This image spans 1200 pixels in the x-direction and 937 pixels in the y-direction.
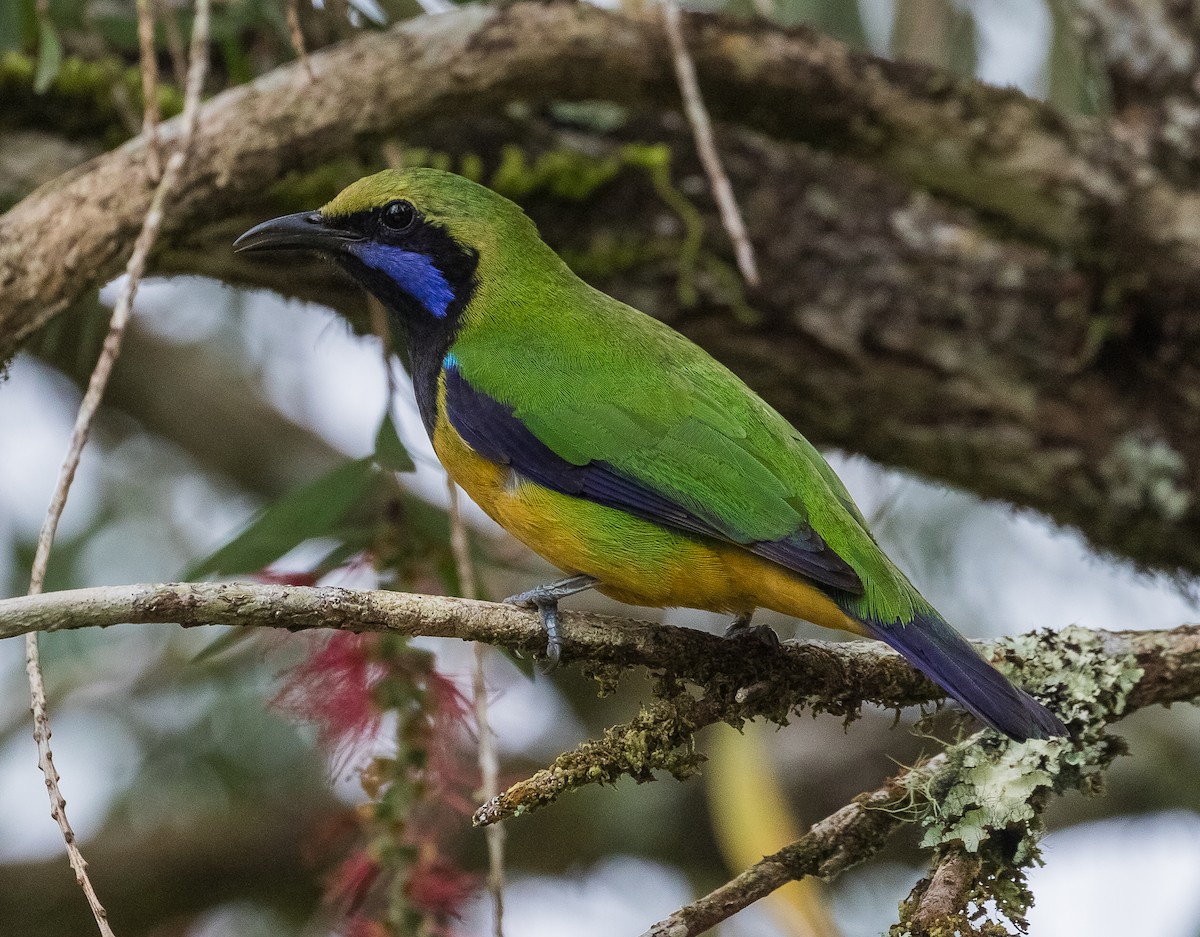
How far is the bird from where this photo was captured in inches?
128

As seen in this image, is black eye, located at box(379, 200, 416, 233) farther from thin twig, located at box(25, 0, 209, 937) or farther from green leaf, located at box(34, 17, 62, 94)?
green leaf, located at box(34, 17, 62, 94)

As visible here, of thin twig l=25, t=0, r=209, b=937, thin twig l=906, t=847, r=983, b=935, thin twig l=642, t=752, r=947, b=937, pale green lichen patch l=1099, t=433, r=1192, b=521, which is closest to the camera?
thin twig l=25, t=0, r=209, b=937

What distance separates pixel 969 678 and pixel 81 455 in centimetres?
196

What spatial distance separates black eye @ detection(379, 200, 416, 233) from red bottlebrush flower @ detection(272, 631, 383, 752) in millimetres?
1269

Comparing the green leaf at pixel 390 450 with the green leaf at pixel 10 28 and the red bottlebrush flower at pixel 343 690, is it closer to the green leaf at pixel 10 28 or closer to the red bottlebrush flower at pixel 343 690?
the red bottlebrush flower at pixel 343 690

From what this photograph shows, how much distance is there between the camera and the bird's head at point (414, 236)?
13.5 feet

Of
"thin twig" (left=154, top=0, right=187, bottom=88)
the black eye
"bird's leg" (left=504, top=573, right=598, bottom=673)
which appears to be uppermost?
"thin twig" (left=154, top=0, right=187, bottom=88)

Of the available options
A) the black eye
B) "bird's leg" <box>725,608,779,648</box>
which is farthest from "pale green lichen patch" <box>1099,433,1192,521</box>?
the black eye

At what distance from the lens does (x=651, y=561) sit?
342 centimetres

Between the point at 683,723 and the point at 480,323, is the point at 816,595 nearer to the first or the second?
the point at 683,723

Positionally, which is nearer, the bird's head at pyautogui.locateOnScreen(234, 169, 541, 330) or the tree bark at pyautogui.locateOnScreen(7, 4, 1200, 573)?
the bird's head at pyautogui.locateOnScreen(234, 169, 541, 330)

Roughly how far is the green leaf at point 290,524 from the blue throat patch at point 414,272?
557 mm

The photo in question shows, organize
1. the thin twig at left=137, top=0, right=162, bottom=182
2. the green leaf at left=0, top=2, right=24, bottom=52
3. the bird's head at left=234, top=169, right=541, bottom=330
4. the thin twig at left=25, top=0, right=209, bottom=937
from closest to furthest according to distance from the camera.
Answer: the thin twig at left=25, top=0, right=209, bottom=937 < the thin twig at left=137, top=0, right=162, bottom=182 < the bird's head at left=234, top=169, right=541, bottom=330 < the green leaf at left=0, top=2, right=24, bottom=52

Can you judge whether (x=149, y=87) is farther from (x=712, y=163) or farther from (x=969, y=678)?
(x=969, y=678)
